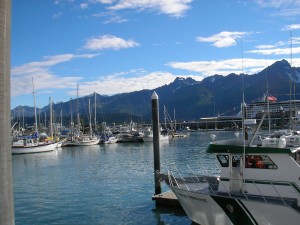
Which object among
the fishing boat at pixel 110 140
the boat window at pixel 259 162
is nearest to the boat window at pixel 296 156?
the boat window at pixel 259 162

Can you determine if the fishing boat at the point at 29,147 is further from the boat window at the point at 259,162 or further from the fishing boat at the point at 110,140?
the boat window at the point at 259,162

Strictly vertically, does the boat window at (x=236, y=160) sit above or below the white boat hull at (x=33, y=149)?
above

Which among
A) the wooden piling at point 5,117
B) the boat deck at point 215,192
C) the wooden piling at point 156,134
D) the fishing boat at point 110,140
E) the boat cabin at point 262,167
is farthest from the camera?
the fishing boat at point 110,140

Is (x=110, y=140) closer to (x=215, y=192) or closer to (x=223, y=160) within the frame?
(x=215, y=192)

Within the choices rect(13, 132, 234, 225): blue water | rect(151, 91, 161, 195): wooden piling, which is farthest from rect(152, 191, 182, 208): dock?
rect(151, 91, 161, 195): wooden piling

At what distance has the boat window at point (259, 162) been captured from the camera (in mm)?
15227

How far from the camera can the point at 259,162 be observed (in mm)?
15516

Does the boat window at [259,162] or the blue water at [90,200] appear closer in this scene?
the boat window at [259,162]

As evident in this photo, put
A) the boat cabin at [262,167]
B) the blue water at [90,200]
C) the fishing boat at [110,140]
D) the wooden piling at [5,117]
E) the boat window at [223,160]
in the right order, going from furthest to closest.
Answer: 1. the fishing boat at [110,140]
2. the blue water at [90,200]
3. the boat window at [223,160]
4. the boat cabin at [262,167]
5. the wooden piling at [5,117]

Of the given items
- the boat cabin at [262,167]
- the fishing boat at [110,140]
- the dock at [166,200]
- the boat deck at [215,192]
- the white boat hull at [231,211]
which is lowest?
the fishing boat at [110,140]

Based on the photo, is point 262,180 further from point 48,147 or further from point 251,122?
point 48,147

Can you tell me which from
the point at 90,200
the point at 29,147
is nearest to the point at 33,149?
the point at 29,147

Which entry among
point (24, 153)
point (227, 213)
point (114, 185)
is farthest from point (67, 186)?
point (24, 153)

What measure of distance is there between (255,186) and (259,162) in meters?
0.97
